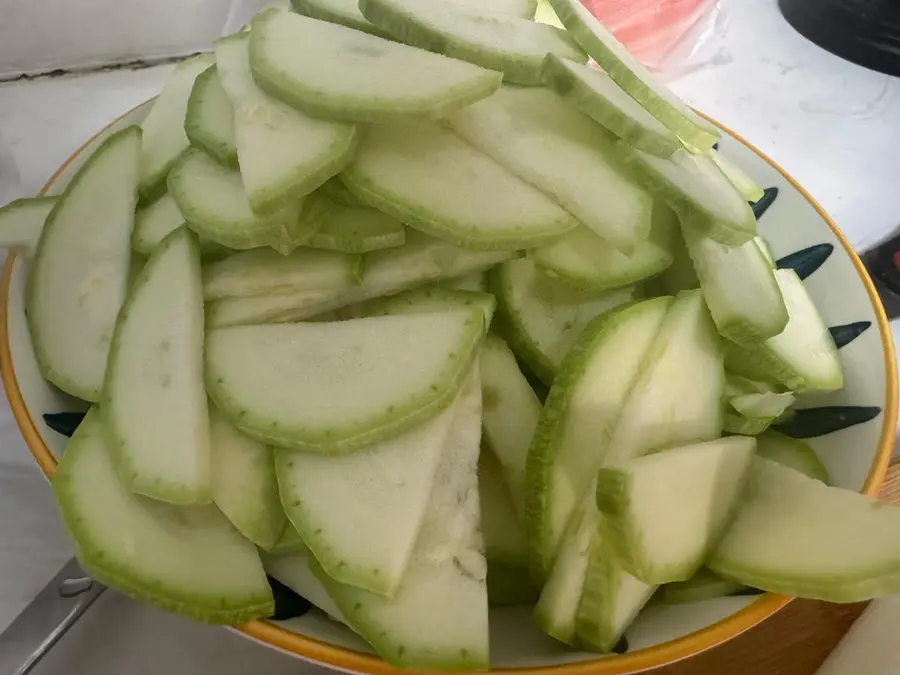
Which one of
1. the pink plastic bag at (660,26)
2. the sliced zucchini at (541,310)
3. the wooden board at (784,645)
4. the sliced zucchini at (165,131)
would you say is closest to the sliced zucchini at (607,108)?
the sliced zucchini at (541,310)

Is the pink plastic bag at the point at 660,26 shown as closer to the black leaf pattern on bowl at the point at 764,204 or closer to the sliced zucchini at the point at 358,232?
the black leaf pattern on bowl at the point at 764,204

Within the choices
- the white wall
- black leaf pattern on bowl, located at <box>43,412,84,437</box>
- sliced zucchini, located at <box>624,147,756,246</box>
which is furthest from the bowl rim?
the white wall

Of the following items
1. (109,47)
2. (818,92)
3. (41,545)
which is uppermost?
(818,92)

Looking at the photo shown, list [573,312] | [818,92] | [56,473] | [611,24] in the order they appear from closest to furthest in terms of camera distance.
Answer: [56,473], [573,312], [611,24], [818,92]

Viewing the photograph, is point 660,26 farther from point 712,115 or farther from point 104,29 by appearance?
point 104,29

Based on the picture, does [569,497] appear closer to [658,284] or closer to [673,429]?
[673,429]

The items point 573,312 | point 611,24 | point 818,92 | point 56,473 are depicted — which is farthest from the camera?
point 818,92

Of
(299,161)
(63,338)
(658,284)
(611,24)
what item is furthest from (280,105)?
(611,24)

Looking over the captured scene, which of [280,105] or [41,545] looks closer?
[280,105]

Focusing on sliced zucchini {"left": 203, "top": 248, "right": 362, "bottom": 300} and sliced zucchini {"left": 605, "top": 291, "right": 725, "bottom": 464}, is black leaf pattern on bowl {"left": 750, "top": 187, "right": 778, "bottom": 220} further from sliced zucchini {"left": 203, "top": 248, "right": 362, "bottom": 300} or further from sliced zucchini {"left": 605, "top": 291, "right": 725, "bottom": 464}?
sliced zucchini {"left": 203, "top": 248, "right": 362, "bottom": 300}
